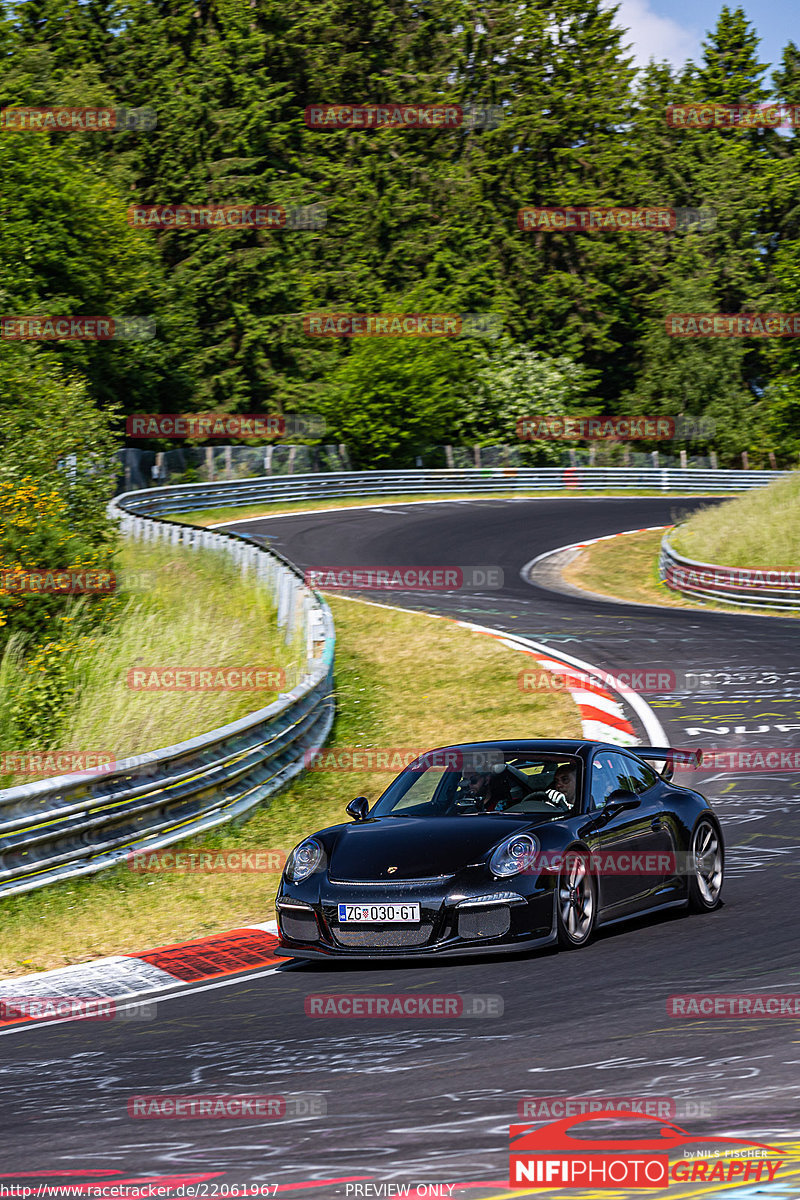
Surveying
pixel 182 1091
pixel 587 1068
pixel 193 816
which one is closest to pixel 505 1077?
pixel 587 1068

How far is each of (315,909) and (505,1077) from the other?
246 centimetres

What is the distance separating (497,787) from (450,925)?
133cm

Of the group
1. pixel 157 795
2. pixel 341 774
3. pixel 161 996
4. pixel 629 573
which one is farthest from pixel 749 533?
pixel 161 996

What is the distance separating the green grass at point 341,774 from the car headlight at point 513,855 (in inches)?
106

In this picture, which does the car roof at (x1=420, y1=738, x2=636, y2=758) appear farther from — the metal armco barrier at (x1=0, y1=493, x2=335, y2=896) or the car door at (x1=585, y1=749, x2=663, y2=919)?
the metal armco barrier at (x1=0, y1=493, x2=335, y2=896)

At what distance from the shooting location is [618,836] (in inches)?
336

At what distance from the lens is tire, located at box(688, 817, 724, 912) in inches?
353

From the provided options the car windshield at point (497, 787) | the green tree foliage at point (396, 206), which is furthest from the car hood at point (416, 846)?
the green tree foliage at point (396, 206)

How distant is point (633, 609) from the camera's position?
2562cm

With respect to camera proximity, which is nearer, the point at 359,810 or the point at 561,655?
the point at 359,810

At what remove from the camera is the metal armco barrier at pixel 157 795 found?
951 cm

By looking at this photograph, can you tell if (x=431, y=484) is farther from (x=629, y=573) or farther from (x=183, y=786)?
(x=183, y=786)

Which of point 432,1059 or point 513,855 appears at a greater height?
point 513,855

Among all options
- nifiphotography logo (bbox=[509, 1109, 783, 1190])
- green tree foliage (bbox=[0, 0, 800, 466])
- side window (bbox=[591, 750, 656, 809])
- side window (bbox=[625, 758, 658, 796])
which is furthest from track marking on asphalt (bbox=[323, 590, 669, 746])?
green tree foliage (bbox=[0, 0, 800, 466])
